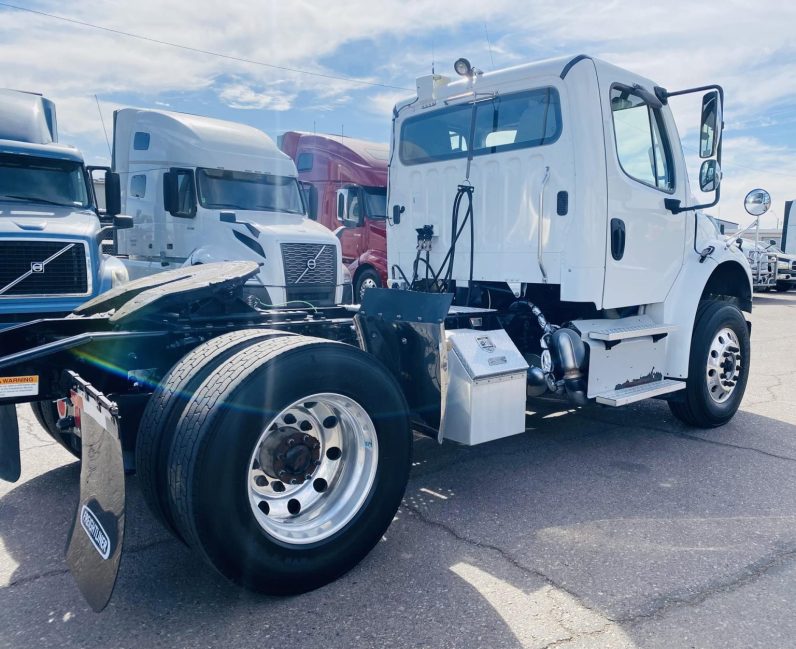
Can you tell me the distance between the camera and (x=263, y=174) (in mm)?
10273

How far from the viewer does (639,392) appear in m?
4.84

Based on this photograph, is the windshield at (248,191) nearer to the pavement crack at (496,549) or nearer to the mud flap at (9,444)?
the mud flap at (9,444)

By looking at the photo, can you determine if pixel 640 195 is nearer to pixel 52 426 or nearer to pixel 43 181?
pixel 52 426

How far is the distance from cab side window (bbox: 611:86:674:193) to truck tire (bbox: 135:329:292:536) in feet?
11.0

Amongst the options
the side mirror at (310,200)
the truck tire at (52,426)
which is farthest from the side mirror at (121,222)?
the truck tire at (52,426)

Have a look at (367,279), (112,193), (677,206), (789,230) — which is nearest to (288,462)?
(677,206)

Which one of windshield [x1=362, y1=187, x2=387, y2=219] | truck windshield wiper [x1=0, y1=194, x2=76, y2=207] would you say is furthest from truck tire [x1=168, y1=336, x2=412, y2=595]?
windshield [x1=362, y1=187, x2=387, y2=219]

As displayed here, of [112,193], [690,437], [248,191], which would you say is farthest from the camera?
[248,191]

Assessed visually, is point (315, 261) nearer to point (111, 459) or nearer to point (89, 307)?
point (89, 307)

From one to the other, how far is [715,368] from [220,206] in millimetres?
7120

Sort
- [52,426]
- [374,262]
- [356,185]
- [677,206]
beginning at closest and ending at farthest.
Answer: [52,426], [677,206], [356,185], [374,262]

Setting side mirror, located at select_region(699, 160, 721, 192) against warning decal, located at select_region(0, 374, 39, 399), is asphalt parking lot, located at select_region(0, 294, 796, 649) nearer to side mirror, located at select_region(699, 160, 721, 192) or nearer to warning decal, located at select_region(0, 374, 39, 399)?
warning decal, located at select_region(0, 374, 39, 399)

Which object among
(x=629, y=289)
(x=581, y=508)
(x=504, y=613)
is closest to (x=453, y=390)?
(x=581, y=508)

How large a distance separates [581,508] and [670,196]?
8.94 feet
